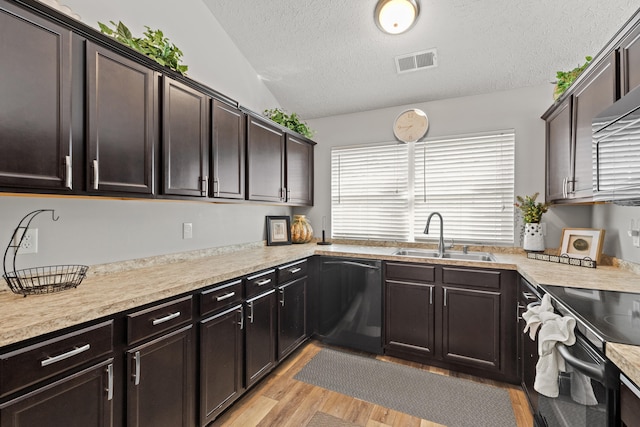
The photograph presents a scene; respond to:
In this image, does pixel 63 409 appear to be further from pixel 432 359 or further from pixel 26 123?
pixel 432 359

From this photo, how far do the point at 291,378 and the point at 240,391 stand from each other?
488 millimetres

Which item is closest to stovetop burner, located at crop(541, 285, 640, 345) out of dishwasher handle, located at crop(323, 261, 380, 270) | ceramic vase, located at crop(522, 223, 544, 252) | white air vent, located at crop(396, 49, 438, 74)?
ceramic vase, located at crop(522, 223, 544, 252)

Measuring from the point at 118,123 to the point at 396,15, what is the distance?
2107 millimetres

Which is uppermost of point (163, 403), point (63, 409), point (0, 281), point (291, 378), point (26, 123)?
point (26, 123)

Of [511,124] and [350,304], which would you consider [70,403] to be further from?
[511,124]

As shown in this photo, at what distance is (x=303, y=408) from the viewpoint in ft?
6.61

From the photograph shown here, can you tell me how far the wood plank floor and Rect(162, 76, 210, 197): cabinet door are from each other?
58.9 inches

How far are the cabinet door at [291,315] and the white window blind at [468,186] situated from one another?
144 centimetres

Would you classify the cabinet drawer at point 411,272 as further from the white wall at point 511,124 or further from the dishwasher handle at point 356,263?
the white wall at point 511,124

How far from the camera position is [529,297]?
1966mm

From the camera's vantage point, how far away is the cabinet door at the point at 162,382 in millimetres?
1352

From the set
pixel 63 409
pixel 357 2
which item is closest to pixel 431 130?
pixel 357 2

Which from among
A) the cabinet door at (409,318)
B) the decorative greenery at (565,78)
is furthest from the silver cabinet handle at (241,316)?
the decorative greenery at (565,78)

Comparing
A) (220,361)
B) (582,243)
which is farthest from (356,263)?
(582,243)
